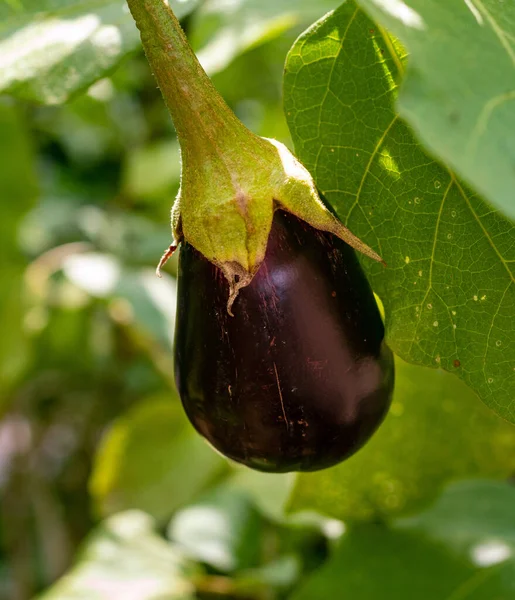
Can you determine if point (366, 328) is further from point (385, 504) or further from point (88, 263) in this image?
point (88, 263)

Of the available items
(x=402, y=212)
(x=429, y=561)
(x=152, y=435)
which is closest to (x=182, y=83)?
(x=402, y=212)

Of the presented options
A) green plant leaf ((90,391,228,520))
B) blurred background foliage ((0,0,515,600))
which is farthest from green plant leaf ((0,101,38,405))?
green plant leaf ((90,391,228,520))

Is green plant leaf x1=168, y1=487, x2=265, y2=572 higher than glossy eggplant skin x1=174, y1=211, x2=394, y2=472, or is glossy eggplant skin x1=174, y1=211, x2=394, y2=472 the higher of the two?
glossy eggplant skin x1=174, y1=211, x2=394, y2=472

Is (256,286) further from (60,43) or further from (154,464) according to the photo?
(154,464)

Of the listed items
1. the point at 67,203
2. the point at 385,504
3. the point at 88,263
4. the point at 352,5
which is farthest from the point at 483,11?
the point at 67,203

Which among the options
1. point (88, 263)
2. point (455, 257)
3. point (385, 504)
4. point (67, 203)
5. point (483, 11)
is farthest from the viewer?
point (67, 203)

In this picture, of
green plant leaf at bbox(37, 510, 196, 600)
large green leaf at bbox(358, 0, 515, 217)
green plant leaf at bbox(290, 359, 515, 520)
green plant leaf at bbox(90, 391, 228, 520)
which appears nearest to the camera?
large green leaf at bbox(358, 0, 515, 217)

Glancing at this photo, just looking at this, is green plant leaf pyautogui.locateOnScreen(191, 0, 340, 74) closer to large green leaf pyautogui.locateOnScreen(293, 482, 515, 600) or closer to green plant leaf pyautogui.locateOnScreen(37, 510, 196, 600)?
large green leaf pyautogui.locateOnScreen(293, 482, 515, 600)
